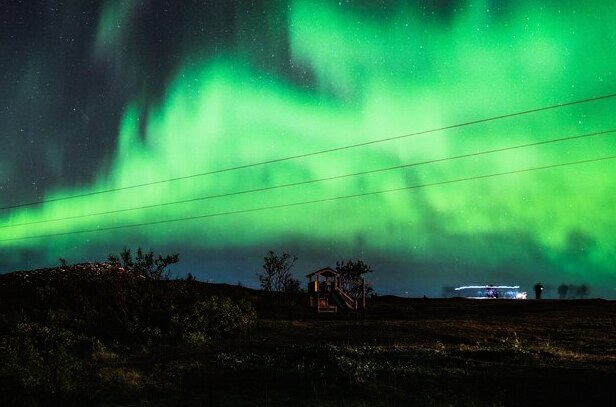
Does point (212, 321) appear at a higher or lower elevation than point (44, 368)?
higher

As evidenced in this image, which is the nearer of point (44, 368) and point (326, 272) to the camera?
Answer: point (44, 368)

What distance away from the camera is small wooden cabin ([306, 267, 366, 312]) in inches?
1698

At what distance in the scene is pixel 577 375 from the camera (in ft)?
42.5

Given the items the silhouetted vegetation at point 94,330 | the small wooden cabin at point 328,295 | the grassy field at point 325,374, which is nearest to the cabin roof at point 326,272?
the small wooden cabin at point 328,295

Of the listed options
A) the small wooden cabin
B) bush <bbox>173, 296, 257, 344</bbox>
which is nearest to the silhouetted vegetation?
bush <bbox>173, 296, 257, 344</bbox>

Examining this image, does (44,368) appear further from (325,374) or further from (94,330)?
(94,330)

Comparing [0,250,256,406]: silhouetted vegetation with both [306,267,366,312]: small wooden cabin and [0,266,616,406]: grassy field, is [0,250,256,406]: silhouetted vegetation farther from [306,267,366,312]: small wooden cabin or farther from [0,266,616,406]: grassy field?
[306,267,366,312]: small wooden cabin

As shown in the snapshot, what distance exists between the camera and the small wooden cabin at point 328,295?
43.1 meters

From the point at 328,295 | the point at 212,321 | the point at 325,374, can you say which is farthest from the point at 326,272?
the point at 325,374

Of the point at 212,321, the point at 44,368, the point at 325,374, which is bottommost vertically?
the point at 325,374

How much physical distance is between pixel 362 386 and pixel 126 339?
47.8 feet

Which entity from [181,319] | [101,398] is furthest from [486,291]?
[101,398]

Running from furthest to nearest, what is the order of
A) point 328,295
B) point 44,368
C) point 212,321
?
point 328,295
point 212,321
point 44,368

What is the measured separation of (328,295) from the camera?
150 ft
